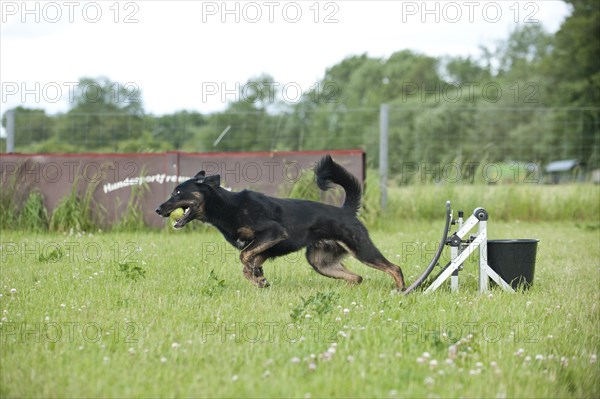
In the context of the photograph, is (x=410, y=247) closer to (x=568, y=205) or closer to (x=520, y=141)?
(x=568, y=205)

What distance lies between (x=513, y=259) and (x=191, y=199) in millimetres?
2795

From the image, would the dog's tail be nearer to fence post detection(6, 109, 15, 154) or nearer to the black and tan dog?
the black and tan dog

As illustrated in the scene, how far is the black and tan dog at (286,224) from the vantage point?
5.20 m

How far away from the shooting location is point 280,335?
3.59 m

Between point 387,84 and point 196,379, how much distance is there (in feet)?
159

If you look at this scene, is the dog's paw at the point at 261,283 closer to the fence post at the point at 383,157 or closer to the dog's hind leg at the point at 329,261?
the dog's hind leg at the point at 329,261

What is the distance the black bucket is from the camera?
5094 mm

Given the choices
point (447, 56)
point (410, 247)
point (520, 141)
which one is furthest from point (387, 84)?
point (410, 247)

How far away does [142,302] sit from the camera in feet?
14.6

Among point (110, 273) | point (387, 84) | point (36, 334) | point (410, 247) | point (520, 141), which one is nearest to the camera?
point (36, 334)

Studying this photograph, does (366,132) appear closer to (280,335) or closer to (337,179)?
(337,179)

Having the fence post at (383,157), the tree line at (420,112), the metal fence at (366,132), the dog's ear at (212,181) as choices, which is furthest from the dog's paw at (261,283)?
the metal fence at (366,132)

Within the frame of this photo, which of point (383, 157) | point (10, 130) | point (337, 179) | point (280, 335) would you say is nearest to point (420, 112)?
point (383, 157)

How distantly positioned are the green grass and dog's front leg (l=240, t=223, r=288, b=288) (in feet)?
0.36
